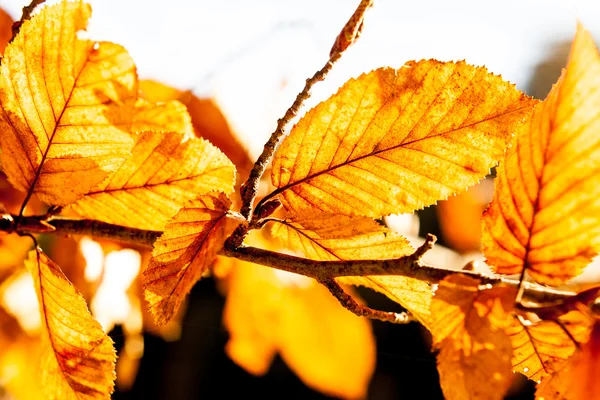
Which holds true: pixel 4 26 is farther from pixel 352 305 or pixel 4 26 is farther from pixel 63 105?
pixel 352 305

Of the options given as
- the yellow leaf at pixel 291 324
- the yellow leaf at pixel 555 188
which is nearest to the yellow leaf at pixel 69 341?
the yellow leaf at pixel 555 188

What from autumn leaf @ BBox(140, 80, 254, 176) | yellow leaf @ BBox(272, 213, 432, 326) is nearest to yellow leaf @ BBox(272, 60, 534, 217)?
yellow leaf @ BBox(272, 213, 432, 326)

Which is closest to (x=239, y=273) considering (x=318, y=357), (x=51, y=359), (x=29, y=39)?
(x=318, y=357)

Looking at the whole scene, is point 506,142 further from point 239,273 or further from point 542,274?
point 239,273

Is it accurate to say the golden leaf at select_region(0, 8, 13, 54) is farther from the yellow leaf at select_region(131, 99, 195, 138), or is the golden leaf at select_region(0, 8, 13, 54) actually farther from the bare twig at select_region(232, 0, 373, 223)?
the bare twig at select_region(232, 0, 373, 223)

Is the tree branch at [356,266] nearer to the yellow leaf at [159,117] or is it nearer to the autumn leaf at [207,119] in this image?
the yellow leaf at [159,117]

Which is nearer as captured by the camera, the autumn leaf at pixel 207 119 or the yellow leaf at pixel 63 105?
the yellow leaf at pixel 63 105
